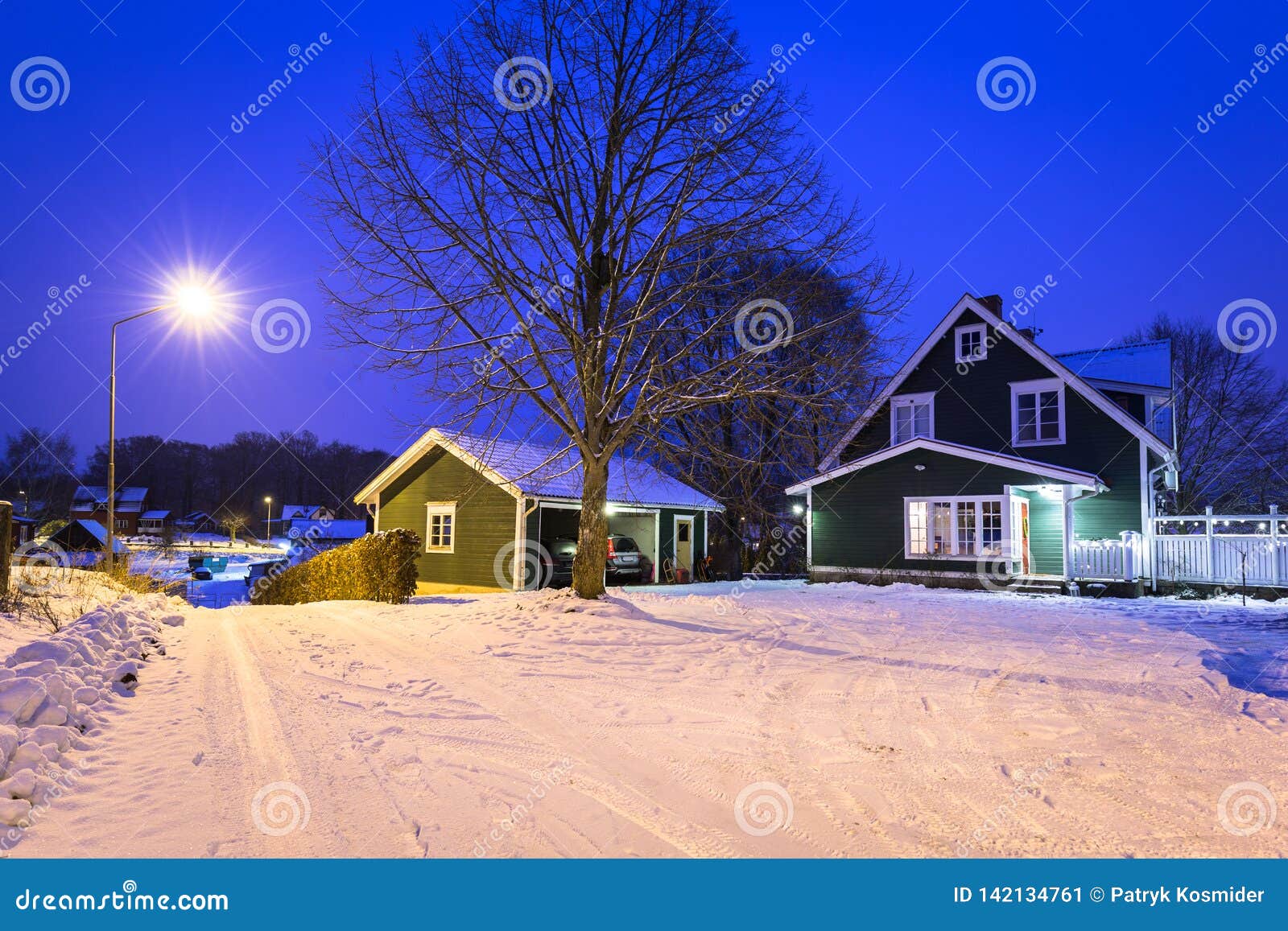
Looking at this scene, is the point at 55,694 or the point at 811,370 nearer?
the point at 55,694

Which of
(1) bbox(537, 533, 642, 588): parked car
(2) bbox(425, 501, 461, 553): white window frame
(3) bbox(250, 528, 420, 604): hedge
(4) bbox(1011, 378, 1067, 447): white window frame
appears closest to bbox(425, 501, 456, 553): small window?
(2) bbox(425, 501, 461, 553): white window frame

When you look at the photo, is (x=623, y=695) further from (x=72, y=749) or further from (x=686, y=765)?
(x=72, y=749)

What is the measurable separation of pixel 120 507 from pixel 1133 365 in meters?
105

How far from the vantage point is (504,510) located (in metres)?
20.8

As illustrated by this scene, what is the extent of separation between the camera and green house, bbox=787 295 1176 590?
1898 cm

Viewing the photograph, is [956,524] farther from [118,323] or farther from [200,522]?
[200,522]

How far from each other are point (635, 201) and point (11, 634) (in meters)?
9.77

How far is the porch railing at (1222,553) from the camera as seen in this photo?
16.5 metres

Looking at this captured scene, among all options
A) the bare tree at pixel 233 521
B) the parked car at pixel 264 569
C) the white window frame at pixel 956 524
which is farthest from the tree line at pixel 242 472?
the white window frame at pixel 956 524

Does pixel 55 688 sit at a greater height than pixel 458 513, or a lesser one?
lesser

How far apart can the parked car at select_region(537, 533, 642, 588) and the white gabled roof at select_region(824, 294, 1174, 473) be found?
6.47 m

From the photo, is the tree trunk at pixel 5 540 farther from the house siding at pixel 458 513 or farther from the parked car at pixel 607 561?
the parked car at pixel 607 561

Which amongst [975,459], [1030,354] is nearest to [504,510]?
[975,459]

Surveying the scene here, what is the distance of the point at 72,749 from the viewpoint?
15.4 feet
